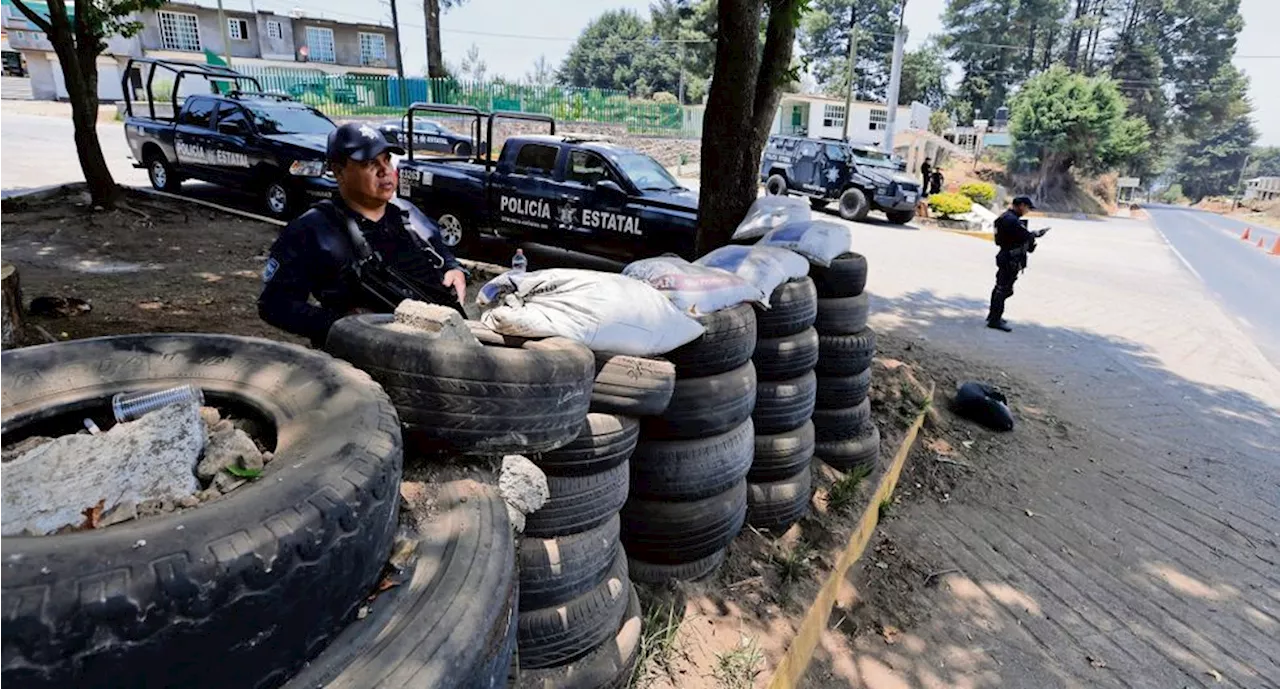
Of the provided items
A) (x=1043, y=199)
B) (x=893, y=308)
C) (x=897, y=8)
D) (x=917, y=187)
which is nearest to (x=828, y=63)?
(x=897, y=8)

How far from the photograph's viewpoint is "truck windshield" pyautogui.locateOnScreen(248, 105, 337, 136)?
1015cm

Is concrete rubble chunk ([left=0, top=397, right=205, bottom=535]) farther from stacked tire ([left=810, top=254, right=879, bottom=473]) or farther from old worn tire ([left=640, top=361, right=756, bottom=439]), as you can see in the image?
stacked tire ([left=810, top=254, right=879, bottom=473])

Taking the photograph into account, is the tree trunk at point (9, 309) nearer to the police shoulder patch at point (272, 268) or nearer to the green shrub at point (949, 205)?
the police shoulder patch at point (272, 268)

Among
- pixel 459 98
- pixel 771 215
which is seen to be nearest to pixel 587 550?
pixel 771 215

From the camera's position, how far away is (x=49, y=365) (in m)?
1.66

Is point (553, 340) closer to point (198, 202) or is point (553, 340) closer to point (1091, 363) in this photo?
point (1091, 363)

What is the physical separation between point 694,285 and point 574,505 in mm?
1109

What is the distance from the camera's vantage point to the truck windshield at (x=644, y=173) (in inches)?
338

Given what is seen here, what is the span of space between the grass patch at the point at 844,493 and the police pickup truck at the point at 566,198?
4.13 meters

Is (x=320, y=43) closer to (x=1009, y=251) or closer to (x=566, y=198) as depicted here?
(x=566, y=198)

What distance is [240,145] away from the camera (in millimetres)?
9969

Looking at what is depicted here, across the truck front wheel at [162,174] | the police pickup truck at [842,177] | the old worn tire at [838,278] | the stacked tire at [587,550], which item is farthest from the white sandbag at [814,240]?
the police pickup truck at [842,177]

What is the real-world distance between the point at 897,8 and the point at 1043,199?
106ft

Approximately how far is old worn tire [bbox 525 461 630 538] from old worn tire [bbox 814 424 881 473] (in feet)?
7.17
